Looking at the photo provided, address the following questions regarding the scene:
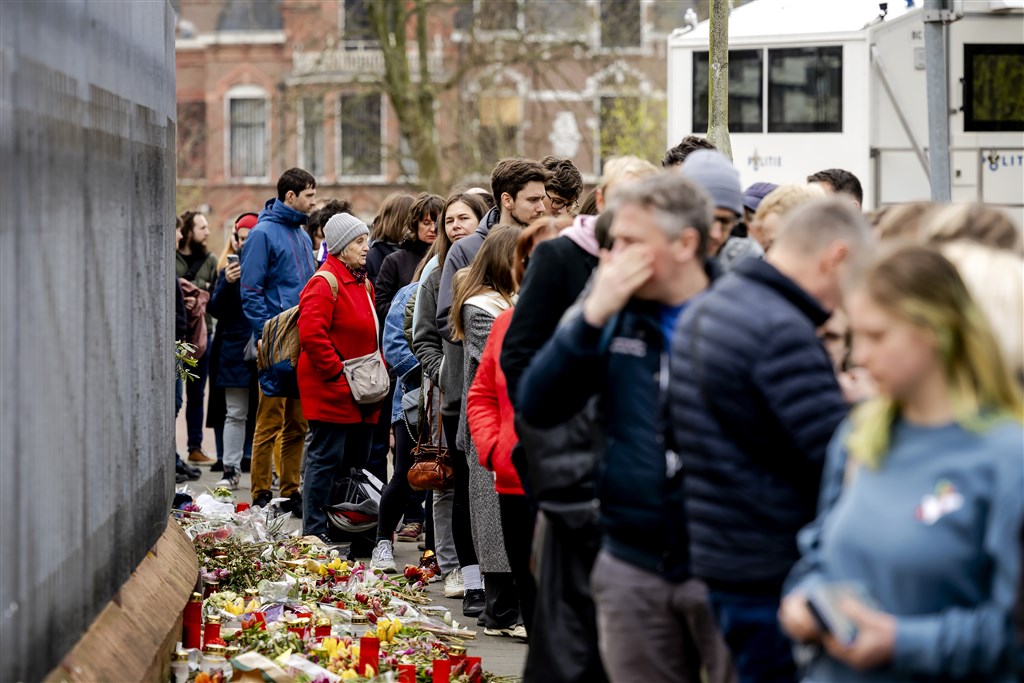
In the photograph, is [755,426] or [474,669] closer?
[755,426]

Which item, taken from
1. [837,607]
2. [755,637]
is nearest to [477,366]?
[755,637]

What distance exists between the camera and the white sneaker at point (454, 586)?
9.02m

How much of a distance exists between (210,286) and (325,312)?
4.68m

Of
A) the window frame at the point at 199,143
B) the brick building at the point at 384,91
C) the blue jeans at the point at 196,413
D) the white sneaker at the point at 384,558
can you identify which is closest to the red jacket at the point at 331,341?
the white sneaker at the point at 384,558

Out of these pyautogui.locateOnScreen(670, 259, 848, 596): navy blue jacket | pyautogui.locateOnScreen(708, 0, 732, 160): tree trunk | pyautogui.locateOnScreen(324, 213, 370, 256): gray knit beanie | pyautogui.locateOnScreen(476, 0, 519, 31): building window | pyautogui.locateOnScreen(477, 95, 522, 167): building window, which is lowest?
pyautogui.locateOnScreen(670, 259, 848, 596): navy blue jacket

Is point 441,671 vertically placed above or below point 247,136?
below

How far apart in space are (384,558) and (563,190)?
273cm

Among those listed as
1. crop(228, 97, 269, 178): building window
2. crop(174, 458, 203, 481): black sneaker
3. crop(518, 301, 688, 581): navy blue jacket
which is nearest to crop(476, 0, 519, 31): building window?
crop(228, 97, 269, 178): building window

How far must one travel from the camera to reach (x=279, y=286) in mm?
12039

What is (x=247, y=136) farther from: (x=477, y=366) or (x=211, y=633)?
(x=211, y=633)

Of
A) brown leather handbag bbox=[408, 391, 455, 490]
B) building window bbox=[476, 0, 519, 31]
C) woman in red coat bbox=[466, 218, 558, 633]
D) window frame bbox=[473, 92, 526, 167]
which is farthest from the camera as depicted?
window frame bbox=[473, 92, 526, 167]

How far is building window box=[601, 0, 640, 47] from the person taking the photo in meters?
40.0

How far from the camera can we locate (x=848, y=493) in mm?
3199

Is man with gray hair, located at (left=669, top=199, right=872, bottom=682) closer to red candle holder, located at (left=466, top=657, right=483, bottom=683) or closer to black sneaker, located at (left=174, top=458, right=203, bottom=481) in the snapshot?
red candle holder, located at (left=466, top=657, right=483, bottom=683)
